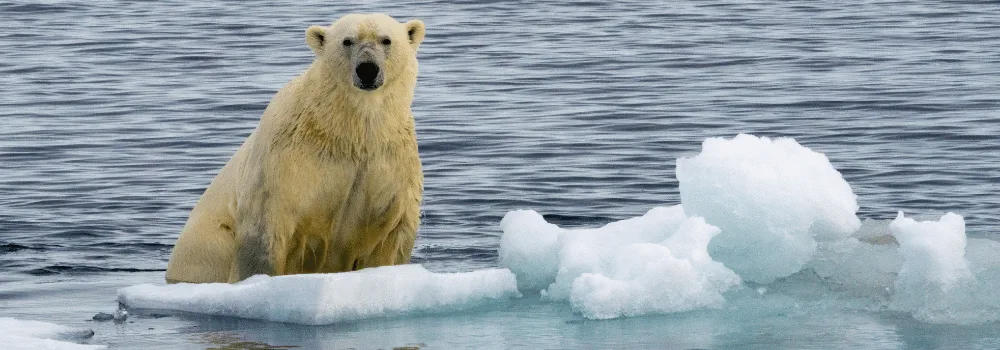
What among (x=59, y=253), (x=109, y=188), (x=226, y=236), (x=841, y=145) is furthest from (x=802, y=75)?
(x=226, y=236)

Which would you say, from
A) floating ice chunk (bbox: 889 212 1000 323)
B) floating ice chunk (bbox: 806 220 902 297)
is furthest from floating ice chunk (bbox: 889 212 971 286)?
floating ice chunk (bbox: 806 220 902 297)

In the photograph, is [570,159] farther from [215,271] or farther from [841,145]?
[215,271]

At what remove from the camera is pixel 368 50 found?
6895mm

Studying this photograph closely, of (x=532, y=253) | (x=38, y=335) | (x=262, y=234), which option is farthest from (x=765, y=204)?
(x=38, y=335)

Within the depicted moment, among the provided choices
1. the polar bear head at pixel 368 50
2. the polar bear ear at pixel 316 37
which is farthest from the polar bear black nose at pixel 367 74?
the polar bear ear at pixel 316 37

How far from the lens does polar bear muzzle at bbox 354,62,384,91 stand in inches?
271

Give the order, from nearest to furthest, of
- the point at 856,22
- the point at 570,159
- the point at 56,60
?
the point at 570,159, the point at 56,60, the point at 856,22

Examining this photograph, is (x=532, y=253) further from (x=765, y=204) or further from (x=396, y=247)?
(x=765, y=204)

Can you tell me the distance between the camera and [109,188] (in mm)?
12344

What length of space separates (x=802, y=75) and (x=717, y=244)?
10504 millimetres

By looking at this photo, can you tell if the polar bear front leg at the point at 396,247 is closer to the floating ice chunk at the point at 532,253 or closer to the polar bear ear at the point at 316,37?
the floating ice chunk at the point at 532,253

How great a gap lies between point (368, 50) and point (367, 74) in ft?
0.31

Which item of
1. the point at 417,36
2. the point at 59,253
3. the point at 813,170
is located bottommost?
the point at 59,253

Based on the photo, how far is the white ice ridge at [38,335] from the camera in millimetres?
6539
